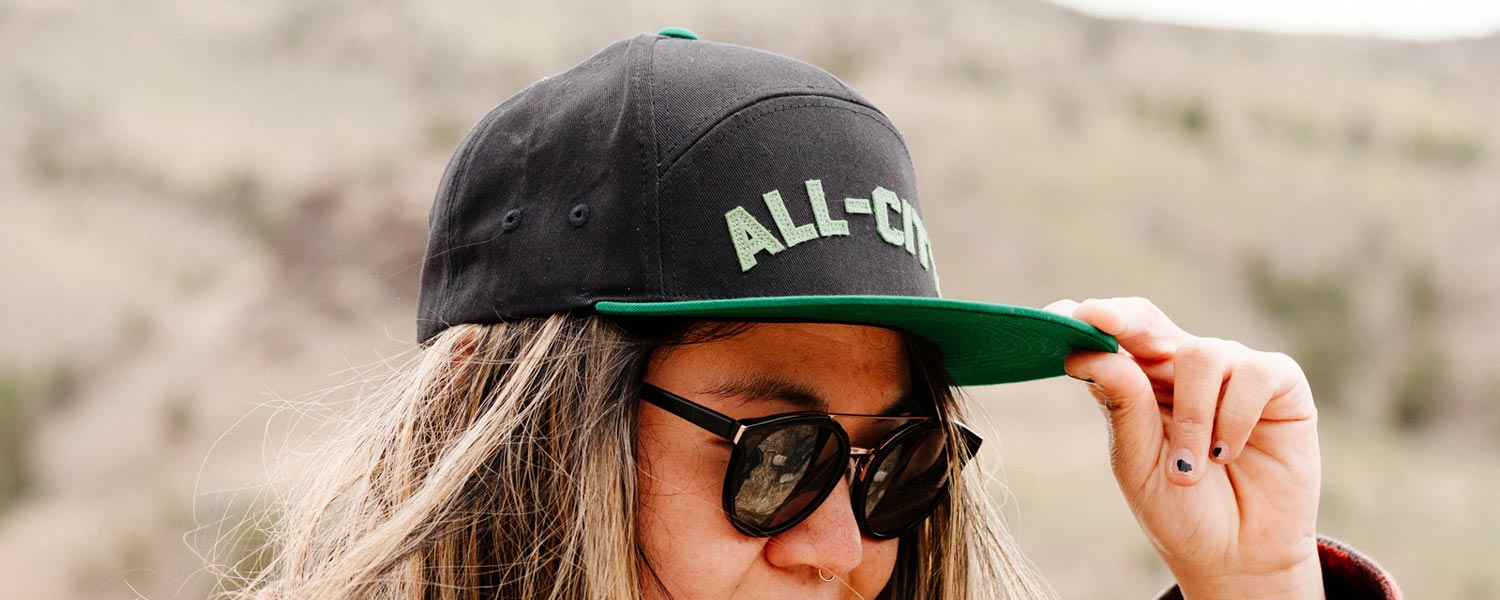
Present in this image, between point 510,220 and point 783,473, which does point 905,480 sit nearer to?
point 783,473

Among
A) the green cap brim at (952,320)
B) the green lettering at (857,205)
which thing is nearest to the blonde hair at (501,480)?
the green cap brim at (952,320)

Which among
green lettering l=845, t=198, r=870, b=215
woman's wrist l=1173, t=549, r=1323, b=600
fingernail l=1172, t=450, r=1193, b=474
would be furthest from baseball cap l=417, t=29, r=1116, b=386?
woman's wrist l=1173, t=549, r=1323, b=600

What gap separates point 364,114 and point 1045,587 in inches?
670

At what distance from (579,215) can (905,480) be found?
627 millimetres

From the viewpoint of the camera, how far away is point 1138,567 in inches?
423

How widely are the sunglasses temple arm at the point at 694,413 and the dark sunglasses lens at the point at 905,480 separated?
237 mm

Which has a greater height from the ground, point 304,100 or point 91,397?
point 304,100

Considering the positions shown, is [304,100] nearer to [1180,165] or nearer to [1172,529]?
[1180,165]

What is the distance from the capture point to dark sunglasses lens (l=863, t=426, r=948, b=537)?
168cm

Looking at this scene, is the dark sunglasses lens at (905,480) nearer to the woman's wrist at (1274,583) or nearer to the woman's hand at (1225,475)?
the woman's hand at (1225,475)

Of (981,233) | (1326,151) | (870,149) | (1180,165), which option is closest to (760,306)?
(870,149)

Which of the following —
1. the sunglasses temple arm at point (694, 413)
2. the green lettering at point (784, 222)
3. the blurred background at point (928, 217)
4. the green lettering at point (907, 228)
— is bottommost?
the blurred background at point (928, 217)

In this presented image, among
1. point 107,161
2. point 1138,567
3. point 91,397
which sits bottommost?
point 1138,567

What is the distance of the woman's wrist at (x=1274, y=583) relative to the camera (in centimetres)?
186
